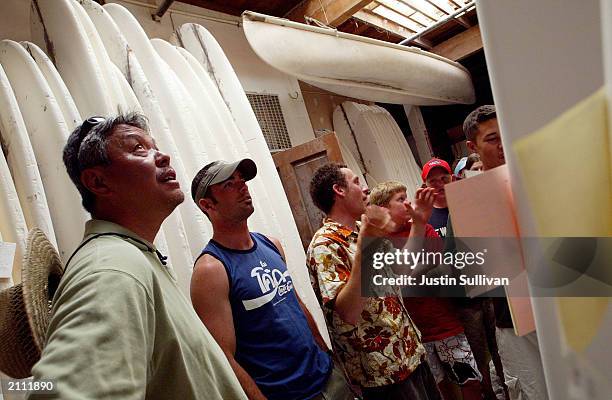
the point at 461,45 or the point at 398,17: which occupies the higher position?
the point at 398,17

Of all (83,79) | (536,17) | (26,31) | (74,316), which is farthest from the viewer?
(26,31)

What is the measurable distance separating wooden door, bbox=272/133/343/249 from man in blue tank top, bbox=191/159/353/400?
5.33 ft

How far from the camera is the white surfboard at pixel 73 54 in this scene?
73.1 inches

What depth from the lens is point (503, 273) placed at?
1.16 ft

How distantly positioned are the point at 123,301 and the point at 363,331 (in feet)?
3.57

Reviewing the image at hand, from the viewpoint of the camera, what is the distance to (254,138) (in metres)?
2.73

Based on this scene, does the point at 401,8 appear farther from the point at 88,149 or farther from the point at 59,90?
the point at 88,149

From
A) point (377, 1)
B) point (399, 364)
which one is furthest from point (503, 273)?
point (377, 1)

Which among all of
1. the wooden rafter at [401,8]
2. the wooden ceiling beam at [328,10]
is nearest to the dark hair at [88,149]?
the wooden ceiling beam at [328,10]

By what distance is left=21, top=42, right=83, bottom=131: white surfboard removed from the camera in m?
1.74

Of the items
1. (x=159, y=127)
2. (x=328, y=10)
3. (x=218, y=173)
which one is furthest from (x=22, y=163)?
(x=328, y=10)

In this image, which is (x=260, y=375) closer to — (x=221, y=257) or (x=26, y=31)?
(x=221, y=257)

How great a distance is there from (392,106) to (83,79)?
5.30m

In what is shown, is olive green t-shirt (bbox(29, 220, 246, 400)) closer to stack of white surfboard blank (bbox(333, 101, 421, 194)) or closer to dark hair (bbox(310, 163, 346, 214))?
dark hair (bbox(310, 163, 346, 214))
